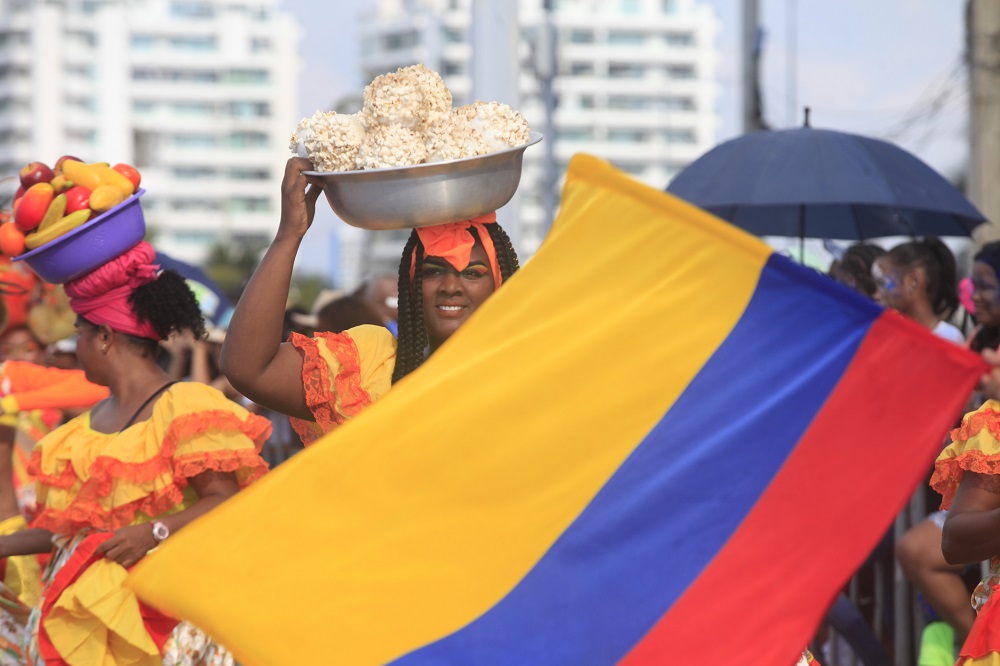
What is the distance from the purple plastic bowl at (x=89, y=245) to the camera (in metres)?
5.07

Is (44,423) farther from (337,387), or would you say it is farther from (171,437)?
(337,387)

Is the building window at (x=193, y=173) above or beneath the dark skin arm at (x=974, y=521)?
beneath

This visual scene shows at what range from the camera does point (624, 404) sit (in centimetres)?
303

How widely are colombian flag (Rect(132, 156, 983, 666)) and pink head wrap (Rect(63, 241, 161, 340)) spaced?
2503mm

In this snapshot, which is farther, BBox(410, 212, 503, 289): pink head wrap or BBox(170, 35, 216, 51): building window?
BBox(170, 35, 216, 51): building window

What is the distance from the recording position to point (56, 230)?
16.5 ft

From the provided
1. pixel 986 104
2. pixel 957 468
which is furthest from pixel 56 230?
pixel 986 104

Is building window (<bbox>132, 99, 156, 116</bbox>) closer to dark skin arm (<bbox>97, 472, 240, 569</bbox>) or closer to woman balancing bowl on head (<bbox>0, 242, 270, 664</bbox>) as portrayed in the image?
woman balancing bowl on head (<bbox>0, 242, 270, 664</bbox>)

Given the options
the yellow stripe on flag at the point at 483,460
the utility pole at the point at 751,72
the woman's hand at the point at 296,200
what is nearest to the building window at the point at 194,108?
the utility pole at the point at 751,72

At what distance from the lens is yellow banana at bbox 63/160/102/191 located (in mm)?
5094

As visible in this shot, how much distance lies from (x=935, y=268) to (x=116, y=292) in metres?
4.34

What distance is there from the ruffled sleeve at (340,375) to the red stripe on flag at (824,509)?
4.13ft

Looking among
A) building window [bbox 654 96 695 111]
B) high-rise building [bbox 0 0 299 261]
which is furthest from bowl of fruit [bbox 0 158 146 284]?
building window [bbox 654 96 695 111]

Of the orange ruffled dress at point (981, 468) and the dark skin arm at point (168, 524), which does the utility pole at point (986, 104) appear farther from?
the dark skin arm at point (168, 524)
